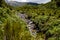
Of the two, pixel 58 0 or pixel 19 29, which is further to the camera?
pixel 58 0

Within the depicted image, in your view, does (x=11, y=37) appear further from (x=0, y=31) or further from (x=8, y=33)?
(x=0, y=31)

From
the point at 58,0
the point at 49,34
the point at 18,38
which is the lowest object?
the point at 58,0

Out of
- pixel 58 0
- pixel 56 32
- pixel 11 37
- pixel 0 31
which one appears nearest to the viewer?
pixel 11 37

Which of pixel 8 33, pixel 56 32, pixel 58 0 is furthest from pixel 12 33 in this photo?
pixel 58 0

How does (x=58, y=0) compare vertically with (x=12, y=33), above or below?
below

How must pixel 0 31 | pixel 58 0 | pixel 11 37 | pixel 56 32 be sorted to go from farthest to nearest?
pixel 58 0 → pixel 56 32 → pixel 0 31 → pixel 11 37

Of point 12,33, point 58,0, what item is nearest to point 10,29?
point 12,33

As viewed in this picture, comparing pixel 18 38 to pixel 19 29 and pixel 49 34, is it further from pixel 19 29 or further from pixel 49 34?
pixel 49 34

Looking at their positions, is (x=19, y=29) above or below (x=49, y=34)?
above

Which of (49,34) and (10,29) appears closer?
Answer: (10,29)
